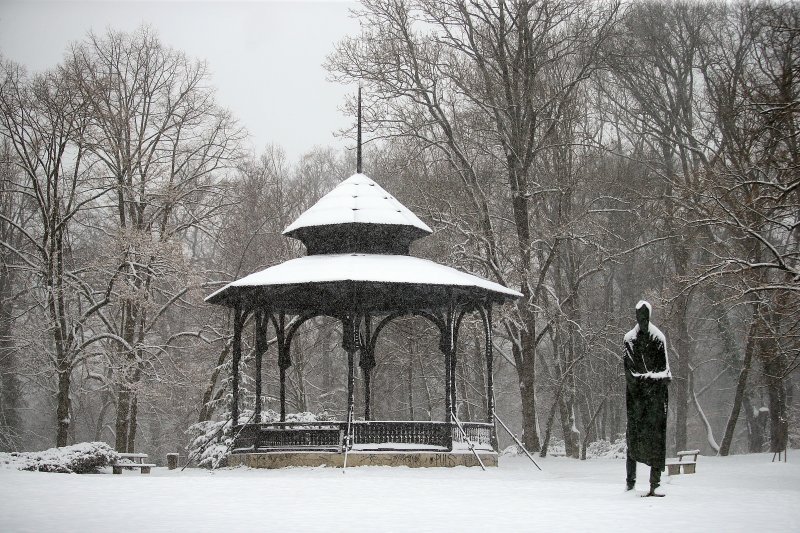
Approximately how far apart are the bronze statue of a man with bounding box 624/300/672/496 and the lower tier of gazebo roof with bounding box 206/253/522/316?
7597mm

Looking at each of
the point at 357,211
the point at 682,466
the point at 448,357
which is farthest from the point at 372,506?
the point at 357,211

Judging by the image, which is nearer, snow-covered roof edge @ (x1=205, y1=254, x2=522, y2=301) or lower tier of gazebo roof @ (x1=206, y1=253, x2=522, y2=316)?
snow-covered roof edge @ (x1=205, y1=254, x2=522, y2=301)

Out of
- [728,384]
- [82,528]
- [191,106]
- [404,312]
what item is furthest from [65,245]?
[728,384]

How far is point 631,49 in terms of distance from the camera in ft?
104

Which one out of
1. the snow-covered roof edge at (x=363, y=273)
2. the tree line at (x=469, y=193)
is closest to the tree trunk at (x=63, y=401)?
the tree line at (x=469, y=193)

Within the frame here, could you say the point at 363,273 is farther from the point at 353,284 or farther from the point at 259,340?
the point at 259,340

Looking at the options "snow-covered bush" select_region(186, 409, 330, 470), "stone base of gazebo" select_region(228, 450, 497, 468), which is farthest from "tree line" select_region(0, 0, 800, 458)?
"stone base of gazebo" select_region(228, 450, 497, 468)

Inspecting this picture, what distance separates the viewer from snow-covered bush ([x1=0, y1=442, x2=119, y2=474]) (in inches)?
806

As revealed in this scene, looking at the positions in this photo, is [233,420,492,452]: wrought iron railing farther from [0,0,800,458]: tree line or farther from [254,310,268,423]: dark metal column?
[0,0,800,458]: tree line

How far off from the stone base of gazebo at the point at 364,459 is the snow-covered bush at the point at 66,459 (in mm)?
4733

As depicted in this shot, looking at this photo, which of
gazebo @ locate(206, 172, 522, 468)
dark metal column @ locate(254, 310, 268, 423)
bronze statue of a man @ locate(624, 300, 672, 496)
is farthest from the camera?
dark metal column @ locate(254, 310, 268, 423)

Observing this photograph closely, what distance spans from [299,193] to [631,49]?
16.3 metres

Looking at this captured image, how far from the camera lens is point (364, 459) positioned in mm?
18672

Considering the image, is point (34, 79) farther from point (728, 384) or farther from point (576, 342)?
point (728, 384)
